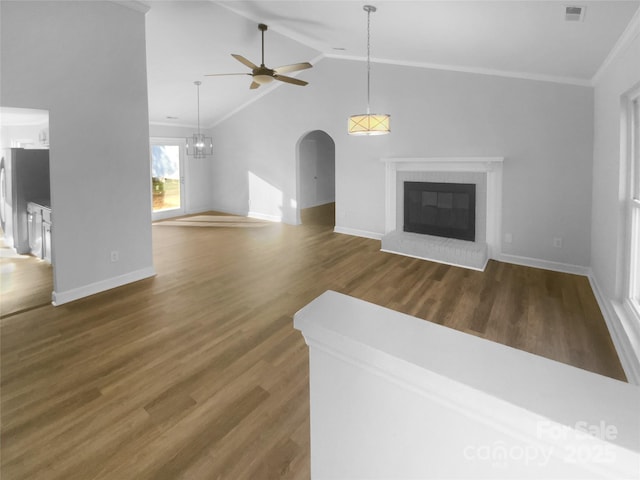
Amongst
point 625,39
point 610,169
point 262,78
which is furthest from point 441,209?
point 262,78

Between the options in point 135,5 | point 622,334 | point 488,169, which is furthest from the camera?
point 488,169

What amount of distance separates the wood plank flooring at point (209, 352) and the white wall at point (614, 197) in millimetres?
175

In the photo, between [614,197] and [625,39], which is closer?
[625,39]

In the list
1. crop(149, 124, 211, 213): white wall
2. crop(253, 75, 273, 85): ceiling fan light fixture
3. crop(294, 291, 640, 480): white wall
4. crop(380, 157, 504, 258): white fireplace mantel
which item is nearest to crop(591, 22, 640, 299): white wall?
crop(380, 157, 504, 258): white fireplace mantel

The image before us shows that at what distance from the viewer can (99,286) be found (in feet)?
13.2

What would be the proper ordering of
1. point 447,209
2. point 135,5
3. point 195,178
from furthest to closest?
point 195,178, point 447,209, point 135,5

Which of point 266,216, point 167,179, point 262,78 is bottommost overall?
point 266,216

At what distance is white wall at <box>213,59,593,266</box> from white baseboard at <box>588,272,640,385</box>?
1.49m

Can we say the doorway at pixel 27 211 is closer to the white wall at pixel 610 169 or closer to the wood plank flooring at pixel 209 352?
the wood plank flooring at pixel 209 352

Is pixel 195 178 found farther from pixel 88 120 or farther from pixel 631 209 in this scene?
pixel 631 209

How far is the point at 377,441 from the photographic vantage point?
2.62ft

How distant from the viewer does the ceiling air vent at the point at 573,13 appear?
8.22 feet

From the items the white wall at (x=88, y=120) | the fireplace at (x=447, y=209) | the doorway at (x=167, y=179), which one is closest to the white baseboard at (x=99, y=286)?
the white wall at (x=88, y=120)

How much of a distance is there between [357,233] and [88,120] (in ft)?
14.6
